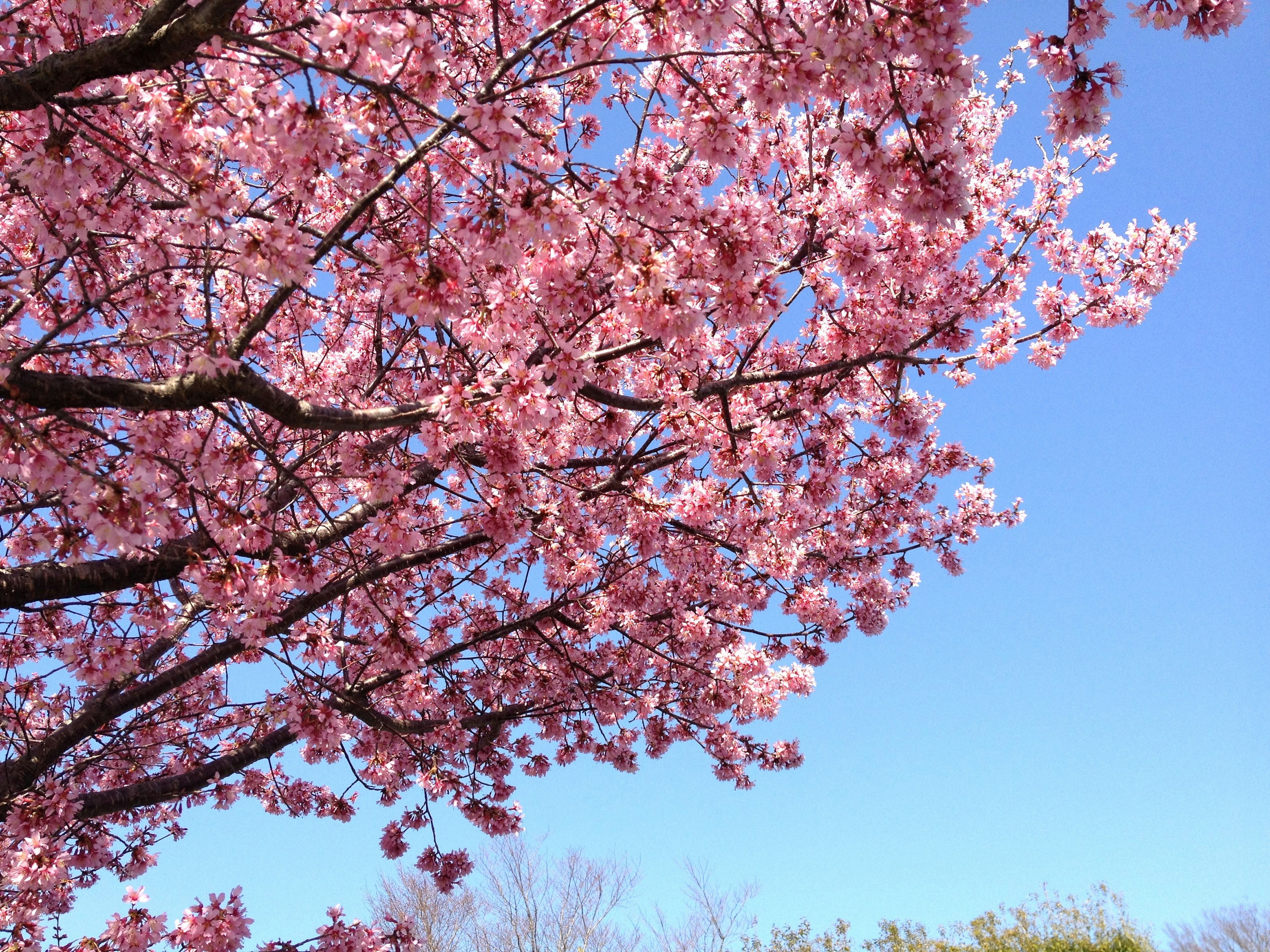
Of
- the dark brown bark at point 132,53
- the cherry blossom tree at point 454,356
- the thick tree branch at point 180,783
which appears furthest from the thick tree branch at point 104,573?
the dark brown bark at point 132,53

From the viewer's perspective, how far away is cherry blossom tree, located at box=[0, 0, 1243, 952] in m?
3.42

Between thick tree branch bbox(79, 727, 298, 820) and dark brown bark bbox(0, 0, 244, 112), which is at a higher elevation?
dark brown bark bbox(0, 0, 244, 112)

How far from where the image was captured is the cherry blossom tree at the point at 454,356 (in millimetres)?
3416

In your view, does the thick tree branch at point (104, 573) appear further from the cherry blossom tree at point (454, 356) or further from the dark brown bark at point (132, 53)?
the dark brown bark at point (132, 53)

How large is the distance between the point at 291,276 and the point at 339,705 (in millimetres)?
4147

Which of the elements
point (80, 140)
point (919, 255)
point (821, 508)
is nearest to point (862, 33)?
point (919, 255)

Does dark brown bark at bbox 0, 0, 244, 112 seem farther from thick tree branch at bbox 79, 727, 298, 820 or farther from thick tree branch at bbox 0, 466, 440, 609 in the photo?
thick tree branch at bbox 79, 727, 298, 820

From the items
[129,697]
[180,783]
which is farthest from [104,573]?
[180,783]

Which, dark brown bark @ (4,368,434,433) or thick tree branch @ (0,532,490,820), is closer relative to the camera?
dark brown bark @ (4,368,434,433)

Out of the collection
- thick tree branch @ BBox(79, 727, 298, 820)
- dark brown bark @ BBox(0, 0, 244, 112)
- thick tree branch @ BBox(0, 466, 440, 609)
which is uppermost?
dark brown bark @ BBox(0, 0, 244, 112)

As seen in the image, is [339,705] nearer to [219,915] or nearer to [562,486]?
[219,915]

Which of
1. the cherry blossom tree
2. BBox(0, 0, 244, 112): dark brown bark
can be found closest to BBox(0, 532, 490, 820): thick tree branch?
the cherry blossom tree

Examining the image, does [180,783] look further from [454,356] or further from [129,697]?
[454,356]

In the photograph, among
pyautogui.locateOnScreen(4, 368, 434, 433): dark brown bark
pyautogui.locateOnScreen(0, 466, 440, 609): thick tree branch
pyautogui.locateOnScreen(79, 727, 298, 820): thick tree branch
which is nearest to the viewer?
pyautogui.locateOnScreen(4, 368, 434, 433): dark brown bark
